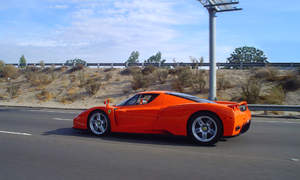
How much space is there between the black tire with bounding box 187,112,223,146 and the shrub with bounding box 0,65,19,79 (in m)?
35.1

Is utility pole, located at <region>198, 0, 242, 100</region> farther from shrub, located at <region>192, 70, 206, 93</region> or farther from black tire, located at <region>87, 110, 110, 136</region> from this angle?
black tire, located at <region>87, 110, 110, 136</region>

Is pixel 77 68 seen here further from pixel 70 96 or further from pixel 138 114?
pixel 138 114

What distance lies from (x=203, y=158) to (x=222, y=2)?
42.5 feet

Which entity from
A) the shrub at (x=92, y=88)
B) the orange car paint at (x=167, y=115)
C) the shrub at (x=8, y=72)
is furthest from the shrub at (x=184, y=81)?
the shrub at (x=8, y=72)

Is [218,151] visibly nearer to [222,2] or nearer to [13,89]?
[222,2]

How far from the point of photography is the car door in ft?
22.4

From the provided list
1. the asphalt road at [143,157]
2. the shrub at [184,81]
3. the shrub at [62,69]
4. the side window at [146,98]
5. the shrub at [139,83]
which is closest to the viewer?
the asphalt road at [143,157]

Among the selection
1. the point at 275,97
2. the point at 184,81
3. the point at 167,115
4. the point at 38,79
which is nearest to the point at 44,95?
the point at 38,79

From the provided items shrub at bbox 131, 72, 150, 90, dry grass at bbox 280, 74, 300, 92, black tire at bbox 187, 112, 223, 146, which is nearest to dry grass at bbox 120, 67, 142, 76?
shrub at bbox 131, 72, 150, 90

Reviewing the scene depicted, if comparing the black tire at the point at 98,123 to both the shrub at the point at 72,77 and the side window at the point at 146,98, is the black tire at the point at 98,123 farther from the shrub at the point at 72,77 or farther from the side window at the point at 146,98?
the shrub at the point at 72,77

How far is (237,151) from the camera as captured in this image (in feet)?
19.2

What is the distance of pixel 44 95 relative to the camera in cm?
2673

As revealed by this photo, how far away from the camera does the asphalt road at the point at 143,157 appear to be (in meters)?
4.42

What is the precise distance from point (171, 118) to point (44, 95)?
2305cm
